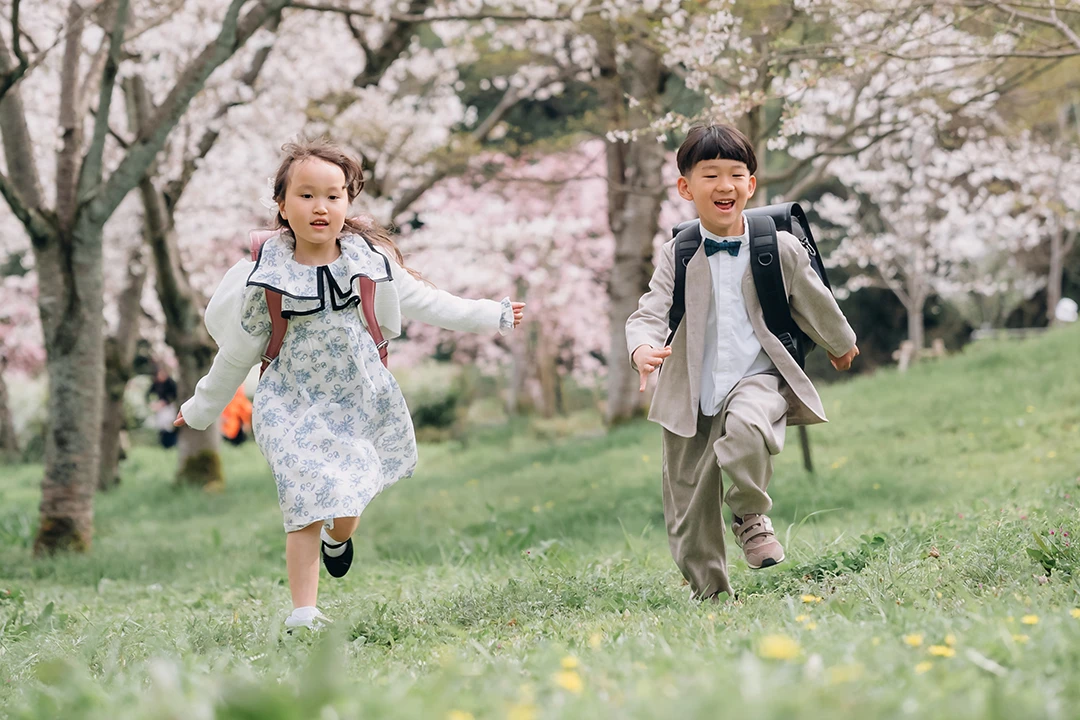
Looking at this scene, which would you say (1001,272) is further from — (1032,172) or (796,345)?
(796,345)

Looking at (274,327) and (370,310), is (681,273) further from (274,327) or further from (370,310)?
(274,327)

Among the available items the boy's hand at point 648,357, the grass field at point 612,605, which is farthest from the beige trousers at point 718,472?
the boy's hand at point 648,357

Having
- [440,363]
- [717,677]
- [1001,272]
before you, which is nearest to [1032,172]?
[1001,272]

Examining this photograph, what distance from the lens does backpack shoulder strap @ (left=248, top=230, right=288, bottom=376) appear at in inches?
154

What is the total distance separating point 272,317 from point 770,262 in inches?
67.8

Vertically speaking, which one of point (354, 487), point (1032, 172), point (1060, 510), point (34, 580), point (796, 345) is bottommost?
point (34, 580)

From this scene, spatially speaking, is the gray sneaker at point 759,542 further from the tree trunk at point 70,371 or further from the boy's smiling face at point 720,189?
the tree trunk at point 70,371

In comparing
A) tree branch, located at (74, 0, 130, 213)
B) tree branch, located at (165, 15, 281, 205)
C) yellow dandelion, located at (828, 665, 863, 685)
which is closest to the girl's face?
yellow dandelion, located at (828, 665, 863, 685)

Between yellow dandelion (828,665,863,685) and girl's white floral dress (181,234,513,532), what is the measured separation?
2.16 meters

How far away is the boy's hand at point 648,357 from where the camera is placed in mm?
3641

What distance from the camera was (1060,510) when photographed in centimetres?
453

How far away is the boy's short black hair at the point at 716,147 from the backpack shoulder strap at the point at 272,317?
1.50 metres

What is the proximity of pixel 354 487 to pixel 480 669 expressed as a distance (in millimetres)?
1458

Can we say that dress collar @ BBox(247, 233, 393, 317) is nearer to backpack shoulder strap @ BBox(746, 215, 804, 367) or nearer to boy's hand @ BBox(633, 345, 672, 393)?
boy's hand @ BBox(633, 345, 672, 393)
